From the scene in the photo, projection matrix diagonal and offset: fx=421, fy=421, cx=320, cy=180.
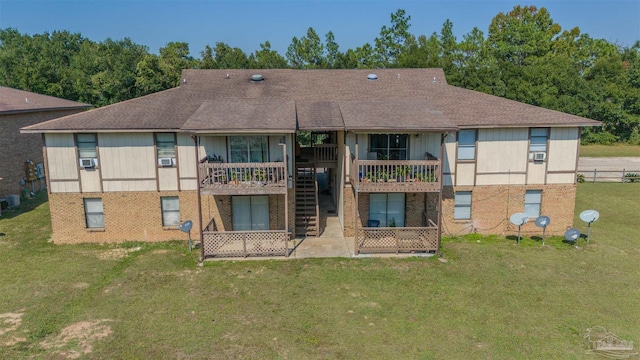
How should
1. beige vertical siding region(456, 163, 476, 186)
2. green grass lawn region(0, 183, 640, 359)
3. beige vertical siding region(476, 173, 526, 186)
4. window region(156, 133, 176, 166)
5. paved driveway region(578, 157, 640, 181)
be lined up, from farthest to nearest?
paved driveway region(578, 157, 640, 181)
beige vertical siding region(476, 173, 526, 186)
beige vertical siding region(456, 163, 476, 186)
window region(156, 133, 176, 166)
green grass lawn region(0, 183, 640, 359)

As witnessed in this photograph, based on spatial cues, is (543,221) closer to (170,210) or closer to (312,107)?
(312,107)

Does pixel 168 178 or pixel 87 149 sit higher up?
pixel 87 149

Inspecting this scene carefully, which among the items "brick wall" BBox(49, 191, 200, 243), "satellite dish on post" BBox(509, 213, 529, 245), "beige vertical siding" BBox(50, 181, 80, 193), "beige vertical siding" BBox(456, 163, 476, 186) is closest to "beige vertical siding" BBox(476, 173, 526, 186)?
"beige vertical siding" BBox(456, 163, 476, 186)

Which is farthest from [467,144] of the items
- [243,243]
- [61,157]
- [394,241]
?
[61,157]

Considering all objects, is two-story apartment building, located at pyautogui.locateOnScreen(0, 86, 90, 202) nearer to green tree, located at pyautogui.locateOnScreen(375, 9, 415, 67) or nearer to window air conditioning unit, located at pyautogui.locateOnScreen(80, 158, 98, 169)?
window air conditioning unit, located at pyautogui.locateOnScreen(80, 158, 98, 169)

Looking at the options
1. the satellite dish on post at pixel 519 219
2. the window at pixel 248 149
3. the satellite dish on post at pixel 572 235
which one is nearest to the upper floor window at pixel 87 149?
the window at pixel 248 149

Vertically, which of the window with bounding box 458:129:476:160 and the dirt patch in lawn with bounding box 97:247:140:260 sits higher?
the window with bounding box 458:129:476:160

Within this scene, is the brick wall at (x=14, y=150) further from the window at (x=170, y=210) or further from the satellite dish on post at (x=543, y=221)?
the satellite dish on post at (x=543, y=221)

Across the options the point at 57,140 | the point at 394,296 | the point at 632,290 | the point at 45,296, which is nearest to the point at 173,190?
the point at 57,140
